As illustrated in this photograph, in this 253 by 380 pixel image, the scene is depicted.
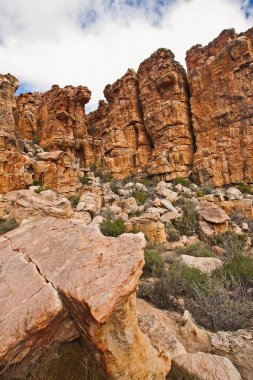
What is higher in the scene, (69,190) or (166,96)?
(166,96)

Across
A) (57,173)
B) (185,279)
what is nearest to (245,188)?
(57,173)

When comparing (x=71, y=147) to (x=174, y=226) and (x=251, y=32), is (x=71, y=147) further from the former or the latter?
(x=251, y=32)

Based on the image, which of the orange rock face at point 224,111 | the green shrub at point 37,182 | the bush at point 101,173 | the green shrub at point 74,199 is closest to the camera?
the green shrub at point 74,199

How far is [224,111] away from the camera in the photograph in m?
17.2

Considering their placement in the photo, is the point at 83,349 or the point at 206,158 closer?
the point at 83,349

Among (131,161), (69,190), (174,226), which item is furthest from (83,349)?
(131,161)

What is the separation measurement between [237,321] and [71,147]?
20.2m

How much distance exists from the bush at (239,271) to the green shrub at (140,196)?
8688mm

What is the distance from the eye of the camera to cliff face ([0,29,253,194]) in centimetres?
1612

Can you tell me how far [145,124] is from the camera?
69.7 feet

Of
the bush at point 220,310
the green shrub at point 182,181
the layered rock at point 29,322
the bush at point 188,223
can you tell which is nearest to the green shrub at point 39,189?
the bush at point 188,223

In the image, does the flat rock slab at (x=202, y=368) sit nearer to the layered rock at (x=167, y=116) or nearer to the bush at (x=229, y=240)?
the bush at (x=229, y=240)

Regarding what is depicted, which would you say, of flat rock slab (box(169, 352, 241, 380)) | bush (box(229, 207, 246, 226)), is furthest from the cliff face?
flat rock slab (box(169, 352, 241, 380))

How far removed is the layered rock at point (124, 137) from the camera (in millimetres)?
20812
